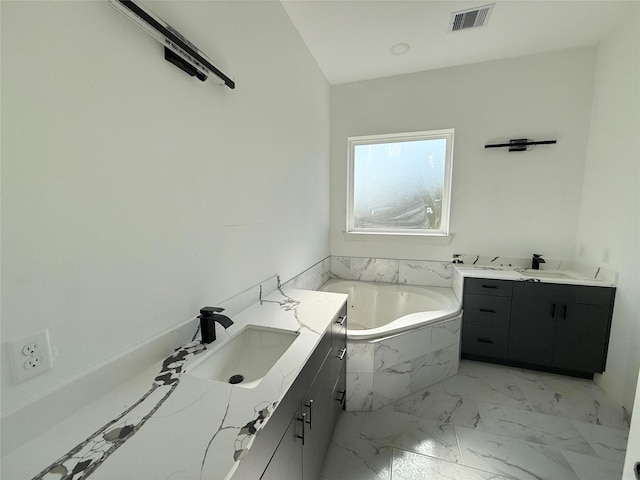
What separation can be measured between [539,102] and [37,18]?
332 cm

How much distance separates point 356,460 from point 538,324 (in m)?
1.88

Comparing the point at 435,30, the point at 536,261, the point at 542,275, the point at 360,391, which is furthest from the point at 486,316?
the point at 435,30

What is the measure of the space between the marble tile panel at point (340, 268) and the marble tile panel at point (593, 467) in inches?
82.1

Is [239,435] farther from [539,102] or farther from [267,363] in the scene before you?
[539,102]

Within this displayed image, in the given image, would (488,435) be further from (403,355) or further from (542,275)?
(542,275)

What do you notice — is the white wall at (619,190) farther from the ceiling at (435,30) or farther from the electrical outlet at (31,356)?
the electrical outlet at (31,356)

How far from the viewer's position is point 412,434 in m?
1.59

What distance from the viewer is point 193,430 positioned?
638 millimetres

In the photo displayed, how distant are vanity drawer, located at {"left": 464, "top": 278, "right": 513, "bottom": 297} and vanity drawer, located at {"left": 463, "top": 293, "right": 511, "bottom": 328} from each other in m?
0.04

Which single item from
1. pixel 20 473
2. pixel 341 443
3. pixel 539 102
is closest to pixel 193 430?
pixel 20 473

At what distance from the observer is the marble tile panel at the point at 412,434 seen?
1.48 meters

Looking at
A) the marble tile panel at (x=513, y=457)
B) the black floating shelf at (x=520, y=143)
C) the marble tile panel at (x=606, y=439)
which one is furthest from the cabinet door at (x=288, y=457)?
the black floating shelf at (x=520, y=143)

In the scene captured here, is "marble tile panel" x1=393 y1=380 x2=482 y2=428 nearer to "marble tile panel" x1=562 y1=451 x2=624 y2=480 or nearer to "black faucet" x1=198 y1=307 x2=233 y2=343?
"marble tile panel" x1=562 y1=451 x2=624 y2=480

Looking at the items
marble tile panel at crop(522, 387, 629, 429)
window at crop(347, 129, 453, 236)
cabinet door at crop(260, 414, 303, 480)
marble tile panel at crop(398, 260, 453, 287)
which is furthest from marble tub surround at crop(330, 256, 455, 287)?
cabinet door at crop(260, 414, 303, 480)
